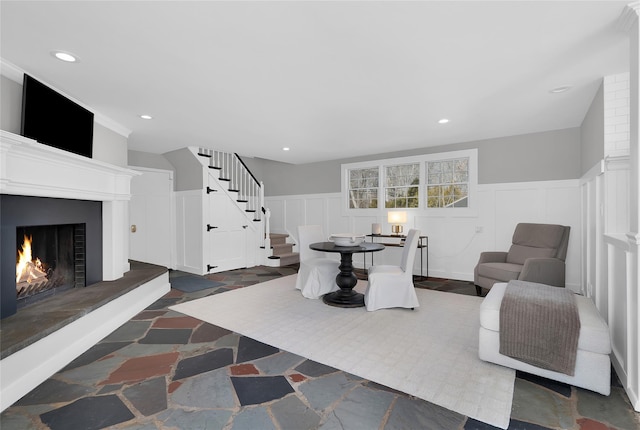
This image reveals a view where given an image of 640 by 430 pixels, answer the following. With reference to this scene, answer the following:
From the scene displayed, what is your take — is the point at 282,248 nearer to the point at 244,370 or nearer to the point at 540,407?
the point at 244,370

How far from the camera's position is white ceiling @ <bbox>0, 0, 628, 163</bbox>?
1.87 metres

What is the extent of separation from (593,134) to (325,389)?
382 cm

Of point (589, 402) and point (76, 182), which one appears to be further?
point (76, 182)

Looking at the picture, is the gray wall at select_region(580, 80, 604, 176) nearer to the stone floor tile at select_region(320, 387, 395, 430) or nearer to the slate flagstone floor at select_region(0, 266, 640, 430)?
the slate flagstone floor at select_region(0, 266, 640, 430)

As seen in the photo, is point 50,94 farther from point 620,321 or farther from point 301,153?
point 620,321

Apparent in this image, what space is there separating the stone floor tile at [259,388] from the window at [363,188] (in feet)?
15.2

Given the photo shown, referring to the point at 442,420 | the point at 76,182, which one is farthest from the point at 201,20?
the point at 442,420

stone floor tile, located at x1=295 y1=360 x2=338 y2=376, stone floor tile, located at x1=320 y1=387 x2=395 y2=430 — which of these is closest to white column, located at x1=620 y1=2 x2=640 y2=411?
stone floor tile, located at x1=320 y1=387 x2=395 y2=430

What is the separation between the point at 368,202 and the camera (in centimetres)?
647

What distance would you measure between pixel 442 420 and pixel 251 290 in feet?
11.1

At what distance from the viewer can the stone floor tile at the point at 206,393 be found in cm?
191

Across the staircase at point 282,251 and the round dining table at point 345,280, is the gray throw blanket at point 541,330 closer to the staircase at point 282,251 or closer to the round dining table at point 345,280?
the round dining table at point 345,280

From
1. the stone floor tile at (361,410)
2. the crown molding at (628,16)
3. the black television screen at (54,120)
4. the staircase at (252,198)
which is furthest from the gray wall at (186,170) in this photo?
the crown molding at (628,16)

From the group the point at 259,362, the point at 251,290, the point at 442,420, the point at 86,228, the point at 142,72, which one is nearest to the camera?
the point at 442,420
